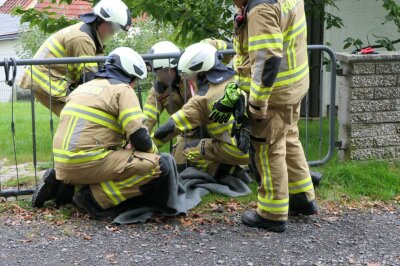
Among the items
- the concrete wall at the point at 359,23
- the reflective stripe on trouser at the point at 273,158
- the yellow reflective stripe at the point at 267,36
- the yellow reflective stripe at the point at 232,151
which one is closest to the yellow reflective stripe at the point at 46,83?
the yellow reflective stripe at the point at 232,151

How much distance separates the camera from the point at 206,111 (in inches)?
237

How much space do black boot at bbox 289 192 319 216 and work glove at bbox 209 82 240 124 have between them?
2.80ft

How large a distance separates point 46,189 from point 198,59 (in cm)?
166

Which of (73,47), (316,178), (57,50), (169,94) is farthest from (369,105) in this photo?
(57,50)

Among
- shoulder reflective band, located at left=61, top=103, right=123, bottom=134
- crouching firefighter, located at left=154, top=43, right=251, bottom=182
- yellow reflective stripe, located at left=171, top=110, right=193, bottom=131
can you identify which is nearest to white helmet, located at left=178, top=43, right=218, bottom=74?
crouching firefighter, located at left=154, top=43, right=251, bottom=182

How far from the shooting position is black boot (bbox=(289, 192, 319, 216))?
5574 mm

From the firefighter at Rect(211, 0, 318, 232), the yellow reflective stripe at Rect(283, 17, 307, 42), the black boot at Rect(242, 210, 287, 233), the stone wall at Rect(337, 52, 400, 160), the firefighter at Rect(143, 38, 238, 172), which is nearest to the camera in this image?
the firefighter at Rect(211, 0, 318, 232)

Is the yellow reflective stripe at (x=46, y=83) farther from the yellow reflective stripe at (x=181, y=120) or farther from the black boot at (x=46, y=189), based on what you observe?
the yellow reflective stripe at (x=181, y=120)

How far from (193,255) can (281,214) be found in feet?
2.71

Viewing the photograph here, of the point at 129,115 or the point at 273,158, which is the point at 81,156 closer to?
the point at 129,115

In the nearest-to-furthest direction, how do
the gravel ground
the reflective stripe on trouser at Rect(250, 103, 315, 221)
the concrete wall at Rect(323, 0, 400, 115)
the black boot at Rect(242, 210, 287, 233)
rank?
the gravel ground
the reflective stripe on trouser at Rect(250, 103, 315, 221)
the black boot at Rect(242, 210, 287, 233)
the concrete wall at Rect(323, 0, 400, 115)

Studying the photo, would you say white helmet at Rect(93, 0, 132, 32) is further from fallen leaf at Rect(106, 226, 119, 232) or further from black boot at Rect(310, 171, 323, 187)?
black boot at Rect(310, 171, 323, 187)

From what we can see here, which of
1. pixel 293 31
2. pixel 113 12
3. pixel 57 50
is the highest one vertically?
pixel 113 12

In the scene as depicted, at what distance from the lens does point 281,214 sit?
5.28 m
